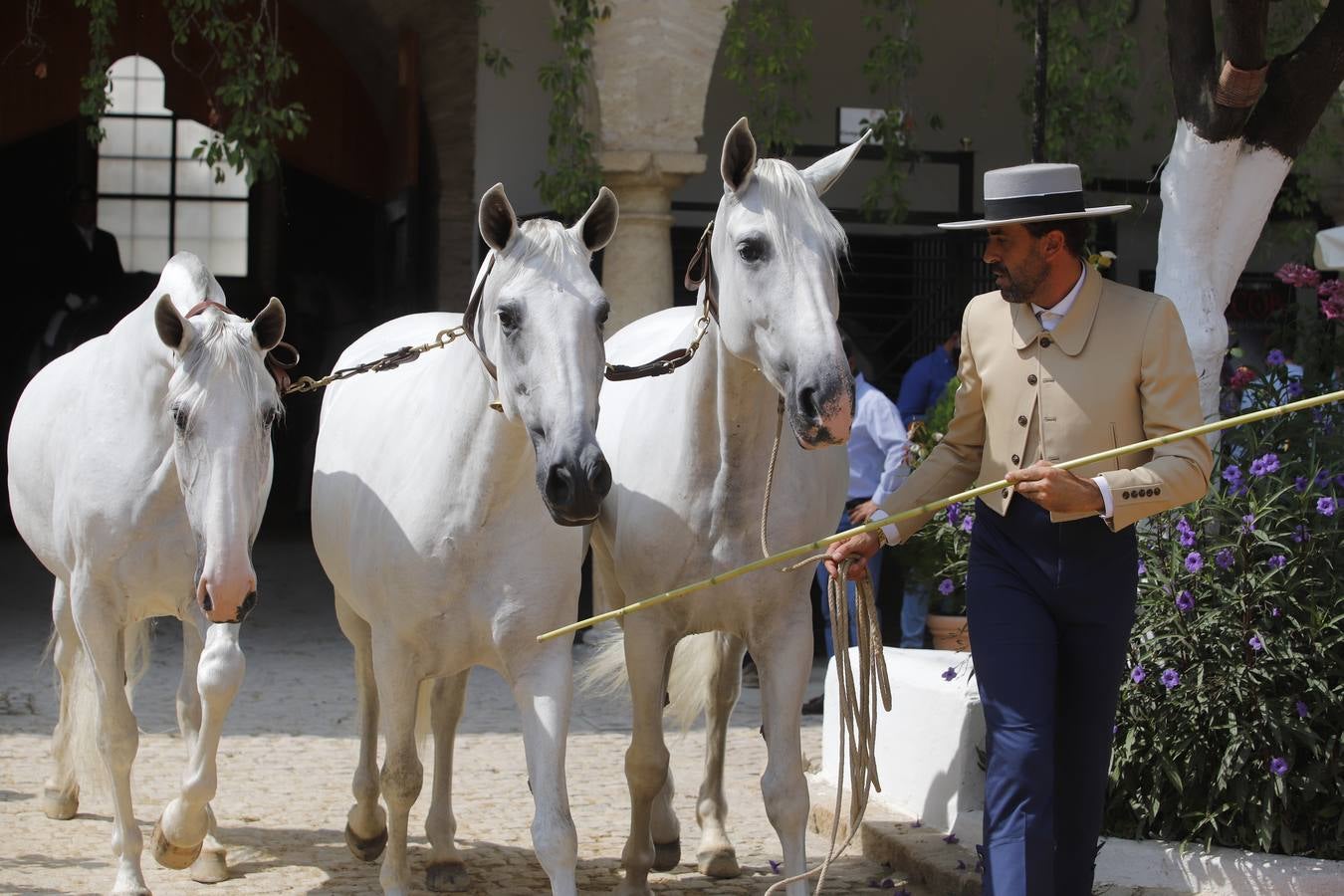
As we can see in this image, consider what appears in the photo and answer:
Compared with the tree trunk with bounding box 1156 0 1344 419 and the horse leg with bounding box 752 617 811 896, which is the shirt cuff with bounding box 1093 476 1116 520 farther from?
the tree trunk with bounding box 1156 0 1344 419

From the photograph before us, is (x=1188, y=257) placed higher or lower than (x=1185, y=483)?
higher

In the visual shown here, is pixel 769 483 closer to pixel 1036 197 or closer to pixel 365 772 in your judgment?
pixel 1036 197

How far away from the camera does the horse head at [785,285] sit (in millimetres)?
3678

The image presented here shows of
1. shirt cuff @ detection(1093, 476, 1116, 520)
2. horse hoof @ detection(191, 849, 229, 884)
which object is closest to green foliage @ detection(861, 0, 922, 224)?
horse hoof @ detection(191, 849, 229, 884)

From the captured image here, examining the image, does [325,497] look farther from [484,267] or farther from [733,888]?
[733,888]

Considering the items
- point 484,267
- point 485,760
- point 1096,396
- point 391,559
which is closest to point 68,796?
point 485,760

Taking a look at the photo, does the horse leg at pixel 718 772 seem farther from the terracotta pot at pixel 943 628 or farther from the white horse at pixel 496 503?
the terracotta pot at pixel 943 628

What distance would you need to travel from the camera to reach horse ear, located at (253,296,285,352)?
172 inches

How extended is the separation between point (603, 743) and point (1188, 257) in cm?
339

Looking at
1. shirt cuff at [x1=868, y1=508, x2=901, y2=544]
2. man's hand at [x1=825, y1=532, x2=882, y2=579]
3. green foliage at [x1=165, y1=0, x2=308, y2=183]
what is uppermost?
green foliage at [x1=165, y1=0, x2=308, y2=183]

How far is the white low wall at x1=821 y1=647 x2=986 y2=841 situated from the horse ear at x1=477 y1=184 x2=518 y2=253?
2.21 meters

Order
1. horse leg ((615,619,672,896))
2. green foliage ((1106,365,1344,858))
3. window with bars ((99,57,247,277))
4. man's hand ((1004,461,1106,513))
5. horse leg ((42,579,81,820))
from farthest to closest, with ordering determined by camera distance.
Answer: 1. window with bars ((99,57,247,277))
2. horse leg ((42,579,81,820))
3. green foliage ((1106,365,1344,858))
4. horse leg ((615,619,672,896))
5. man's hand ((1004,461,1106,513))

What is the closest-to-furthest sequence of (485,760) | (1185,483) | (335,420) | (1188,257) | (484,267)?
(1185,483)
(484,267)
(335,420)
(1188,257)
(485,760)

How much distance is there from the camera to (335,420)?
4988 mm
